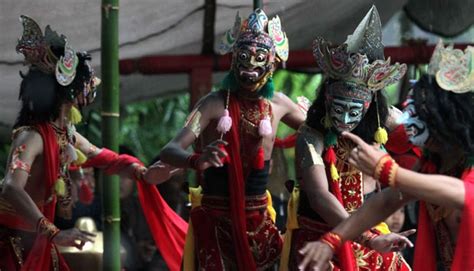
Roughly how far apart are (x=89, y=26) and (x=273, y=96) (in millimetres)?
1718

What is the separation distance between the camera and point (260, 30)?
18.2ft

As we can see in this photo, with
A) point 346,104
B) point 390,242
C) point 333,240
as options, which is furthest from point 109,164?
point 333,240

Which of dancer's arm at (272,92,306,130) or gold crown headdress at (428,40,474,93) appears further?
dancer's arm at (272,92,306,130)

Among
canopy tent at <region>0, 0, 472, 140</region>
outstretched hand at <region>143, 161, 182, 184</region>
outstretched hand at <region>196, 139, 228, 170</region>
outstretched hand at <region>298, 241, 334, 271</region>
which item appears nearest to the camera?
outstretched hand at <region>298, 241, 334, 271</region>

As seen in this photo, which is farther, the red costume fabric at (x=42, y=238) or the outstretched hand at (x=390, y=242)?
the red costume fabric at (x=42, y=238)

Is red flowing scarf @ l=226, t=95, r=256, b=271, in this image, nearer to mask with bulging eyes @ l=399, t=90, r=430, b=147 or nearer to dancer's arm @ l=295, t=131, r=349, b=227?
dancer's arm @ l=295, t=131, r=349, b=227

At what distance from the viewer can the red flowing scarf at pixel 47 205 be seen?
559 cm

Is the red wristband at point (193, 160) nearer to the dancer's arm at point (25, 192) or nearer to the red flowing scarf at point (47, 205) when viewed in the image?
the dancer's arm at point (25, 192)

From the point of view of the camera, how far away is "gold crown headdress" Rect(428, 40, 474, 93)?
13.9ft

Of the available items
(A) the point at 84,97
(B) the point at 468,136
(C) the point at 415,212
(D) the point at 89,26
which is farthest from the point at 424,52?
(B) the point at 468,136

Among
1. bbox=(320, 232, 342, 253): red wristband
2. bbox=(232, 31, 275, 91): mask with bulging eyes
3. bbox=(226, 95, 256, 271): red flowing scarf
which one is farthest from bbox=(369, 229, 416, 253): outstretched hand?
bbox=(232, 31, 275, 91): mask with bulging eyes

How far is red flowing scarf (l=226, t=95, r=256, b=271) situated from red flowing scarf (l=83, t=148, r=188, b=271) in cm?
79

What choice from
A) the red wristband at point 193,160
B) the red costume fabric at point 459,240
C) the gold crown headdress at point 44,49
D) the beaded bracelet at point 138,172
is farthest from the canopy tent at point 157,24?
the red costume fabric at point 459,240

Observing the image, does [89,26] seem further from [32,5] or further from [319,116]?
[319,116]
